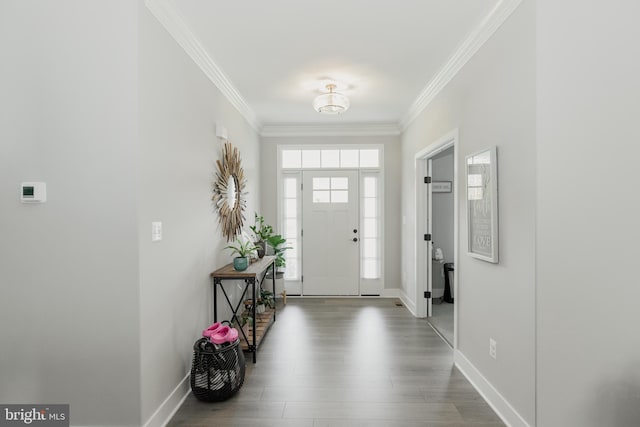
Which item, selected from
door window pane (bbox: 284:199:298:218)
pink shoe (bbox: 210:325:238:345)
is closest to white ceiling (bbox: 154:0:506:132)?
door window pane (bbox: 284:199:298:218)

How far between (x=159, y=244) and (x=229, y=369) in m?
1.00

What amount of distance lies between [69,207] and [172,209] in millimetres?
557

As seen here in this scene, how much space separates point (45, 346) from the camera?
1855 millimetres

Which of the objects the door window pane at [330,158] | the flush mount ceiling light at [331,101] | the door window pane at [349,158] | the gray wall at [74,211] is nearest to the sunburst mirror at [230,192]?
the flush mount ceiling light at [331,101]

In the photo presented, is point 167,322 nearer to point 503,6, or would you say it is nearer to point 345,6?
point 345,6

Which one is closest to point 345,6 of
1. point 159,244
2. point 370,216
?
point 159,244

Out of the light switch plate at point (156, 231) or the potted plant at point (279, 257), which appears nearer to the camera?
the light switch plate at point (156, 231)

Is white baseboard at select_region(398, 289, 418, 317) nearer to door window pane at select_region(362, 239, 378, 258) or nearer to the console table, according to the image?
door window pane at select_region(362, 239, 378, 258)

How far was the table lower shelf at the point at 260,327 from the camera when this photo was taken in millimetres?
3213

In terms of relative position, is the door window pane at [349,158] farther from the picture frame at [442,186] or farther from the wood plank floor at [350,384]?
the wood plank floor at [350,384]

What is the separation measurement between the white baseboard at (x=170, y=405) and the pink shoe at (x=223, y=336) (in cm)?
37

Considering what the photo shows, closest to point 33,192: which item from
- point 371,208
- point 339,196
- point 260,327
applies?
point 260,327

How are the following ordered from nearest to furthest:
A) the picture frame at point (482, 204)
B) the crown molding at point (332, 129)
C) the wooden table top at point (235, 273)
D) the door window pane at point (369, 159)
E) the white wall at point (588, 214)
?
the white wall at point (588, 214) < the picture frame at point (482, 204) < the wooden table top at point (235, 273) < the crown molding at point (332, 129) < the door window pane at point (369, 159)

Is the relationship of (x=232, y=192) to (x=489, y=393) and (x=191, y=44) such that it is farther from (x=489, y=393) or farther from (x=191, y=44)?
(x=489, y=393)
